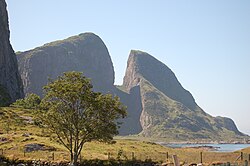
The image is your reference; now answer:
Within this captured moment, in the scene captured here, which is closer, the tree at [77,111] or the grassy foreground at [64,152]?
the tree at [77,111]

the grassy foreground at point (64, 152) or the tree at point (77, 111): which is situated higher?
the tree at point (77, 111)

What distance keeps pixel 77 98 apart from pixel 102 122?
5307mm

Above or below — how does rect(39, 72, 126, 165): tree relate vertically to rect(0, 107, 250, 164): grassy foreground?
above

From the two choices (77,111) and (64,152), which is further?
(64,152)

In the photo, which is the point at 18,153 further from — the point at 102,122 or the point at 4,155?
the point at 102,122

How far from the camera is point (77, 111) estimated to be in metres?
52.1

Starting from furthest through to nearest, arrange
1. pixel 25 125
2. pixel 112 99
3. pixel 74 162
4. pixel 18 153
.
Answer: pixel 25 125, pixel 18 153, pixel 112 99, pixel 74 162

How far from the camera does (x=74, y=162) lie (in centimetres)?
5038

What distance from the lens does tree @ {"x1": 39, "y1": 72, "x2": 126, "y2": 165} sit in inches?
2007

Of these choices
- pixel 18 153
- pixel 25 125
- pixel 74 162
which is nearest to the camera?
pixel 74 162

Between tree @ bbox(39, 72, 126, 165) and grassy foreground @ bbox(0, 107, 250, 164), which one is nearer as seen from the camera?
tree @ bbox(39, 72, 126, 165)

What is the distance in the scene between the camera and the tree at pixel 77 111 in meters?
51.0

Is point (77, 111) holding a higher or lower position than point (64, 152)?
higher

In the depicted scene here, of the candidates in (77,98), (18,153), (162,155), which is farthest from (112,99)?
(18,153)
